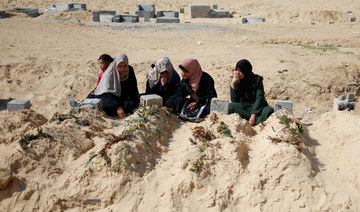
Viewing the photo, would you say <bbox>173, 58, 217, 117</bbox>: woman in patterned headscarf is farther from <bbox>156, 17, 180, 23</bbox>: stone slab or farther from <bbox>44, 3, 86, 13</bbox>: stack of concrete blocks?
<bbox>44, 3, 86, 13</bbox>: stack of concrete blocks

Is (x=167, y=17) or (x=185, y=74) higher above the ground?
(x=167, y=17)

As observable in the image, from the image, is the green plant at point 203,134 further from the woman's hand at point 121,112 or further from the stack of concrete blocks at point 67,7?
the stack of concrete blocks at point 67,7

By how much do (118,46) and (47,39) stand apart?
2413mm

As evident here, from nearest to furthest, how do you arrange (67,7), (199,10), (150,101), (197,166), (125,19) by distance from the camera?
(197,166) < (150,101) < (125,19) < (199,10) < (67,7)

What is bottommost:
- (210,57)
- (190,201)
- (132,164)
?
(190,201)

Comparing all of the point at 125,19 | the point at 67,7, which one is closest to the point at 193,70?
the point at 125,19

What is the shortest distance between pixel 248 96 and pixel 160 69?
139cm

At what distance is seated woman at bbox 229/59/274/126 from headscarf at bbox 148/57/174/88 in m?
1.02

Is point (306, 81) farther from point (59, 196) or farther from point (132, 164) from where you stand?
point (59, 196)

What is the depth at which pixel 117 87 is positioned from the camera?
558 cm

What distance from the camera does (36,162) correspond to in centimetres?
396

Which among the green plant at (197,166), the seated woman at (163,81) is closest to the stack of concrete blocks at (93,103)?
the seated woman at (163,81)

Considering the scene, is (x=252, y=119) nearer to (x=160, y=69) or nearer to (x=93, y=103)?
(x=160, y=69)

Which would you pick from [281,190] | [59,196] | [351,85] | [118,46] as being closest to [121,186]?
[59,196]
